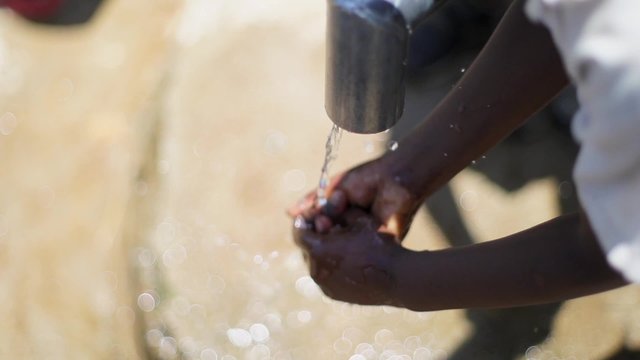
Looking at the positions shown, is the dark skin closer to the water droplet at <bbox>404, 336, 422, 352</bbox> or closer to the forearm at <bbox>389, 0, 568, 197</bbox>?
the forearm at <bbox>389, 0, 568, 197</bbox>

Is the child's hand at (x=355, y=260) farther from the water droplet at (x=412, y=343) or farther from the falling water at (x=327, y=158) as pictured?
the water droplet at (x=412, y=343)

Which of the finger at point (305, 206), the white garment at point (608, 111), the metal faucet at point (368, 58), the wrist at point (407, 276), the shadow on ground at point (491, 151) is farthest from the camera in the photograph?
the shadow on ground at point (491, 151)

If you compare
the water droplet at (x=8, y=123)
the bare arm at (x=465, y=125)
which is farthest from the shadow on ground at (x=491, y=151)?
the water droplet at (x=8, y=123)

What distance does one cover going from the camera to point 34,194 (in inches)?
93.4

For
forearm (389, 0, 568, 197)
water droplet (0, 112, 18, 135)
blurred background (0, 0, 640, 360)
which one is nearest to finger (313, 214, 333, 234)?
forearm (389, 0, 568, 197)

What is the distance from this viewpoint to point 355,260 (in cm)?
135

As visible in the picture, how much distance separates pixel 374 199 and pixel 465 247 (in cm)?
32

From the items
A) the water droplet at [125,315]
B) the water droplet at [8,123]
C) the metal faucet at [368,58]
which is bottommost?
the water droplet at [125,315]

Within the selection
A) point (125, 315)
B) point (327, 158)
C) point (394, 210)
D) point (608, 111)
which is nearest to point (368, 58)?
point (608, 111)

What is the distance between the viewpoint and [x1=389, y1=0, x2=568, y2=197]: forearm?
1119mm

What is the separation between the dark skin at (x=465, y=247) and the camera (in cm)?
105

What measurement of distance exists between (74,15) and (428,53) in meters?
1.21

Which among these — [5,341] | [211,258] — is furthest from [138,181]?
[5,341]

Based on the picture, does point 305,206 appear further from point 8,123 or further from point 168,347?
point 8,123
